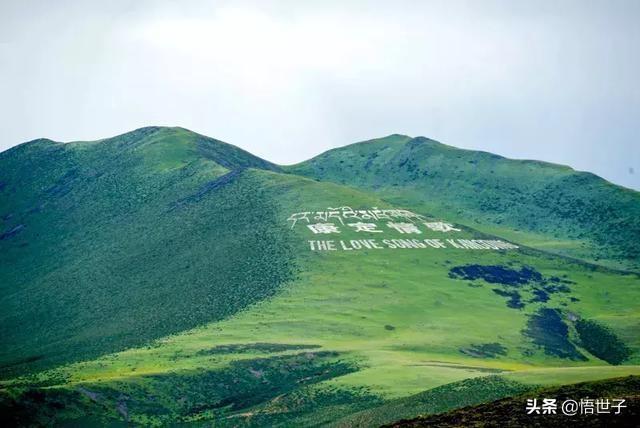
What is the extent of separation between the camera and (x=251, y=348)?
12156cm

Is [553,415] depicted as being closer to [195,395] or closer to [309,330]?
[195,395]

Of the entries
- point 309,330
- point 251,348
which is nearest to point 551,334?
point 309,330

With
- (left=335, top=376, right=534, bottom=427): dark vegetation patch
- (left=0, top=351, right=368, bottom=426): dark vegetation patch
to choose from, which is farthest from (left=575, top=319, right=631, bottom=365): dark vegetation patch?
(left=335, top=376, right=534, bottom=427): dark vegetation patch

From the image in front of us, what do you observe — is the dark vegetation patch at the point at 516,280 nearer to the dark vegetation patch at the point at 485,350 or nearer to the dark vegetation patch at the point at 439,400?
the dark vegetation patch at the point at 485,350

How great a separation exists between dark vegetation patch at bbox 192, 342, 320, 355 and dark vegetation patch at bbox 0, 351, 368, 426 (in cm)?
574

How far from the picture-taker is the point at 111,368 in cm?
11512

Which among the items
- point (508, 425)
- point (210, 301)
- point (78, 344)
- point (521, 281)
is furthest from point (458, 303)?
point (508, 425)

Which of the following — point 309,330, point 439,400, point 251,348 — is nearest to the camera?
point 439,400

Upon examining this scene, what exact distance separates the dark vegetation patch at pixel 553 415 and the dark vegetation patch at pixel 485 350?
60.7 meters

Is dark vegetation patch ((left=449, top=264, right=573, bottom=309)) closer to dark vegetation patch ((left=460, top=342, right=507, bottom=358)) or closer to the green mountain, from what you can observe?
the green mountain

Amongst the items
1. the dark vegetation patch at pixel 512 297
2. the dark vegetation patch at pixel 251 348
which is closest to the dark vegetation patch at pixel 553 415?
the dark vegetation patch at pixel 251 348

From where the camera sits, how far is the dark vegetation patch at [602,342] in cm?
12925

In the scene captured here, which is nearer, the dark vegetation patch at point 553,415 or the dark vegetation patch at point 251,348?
the dark vegetation patch at point 553,415

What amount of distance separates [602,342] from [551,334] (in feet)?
29.3
